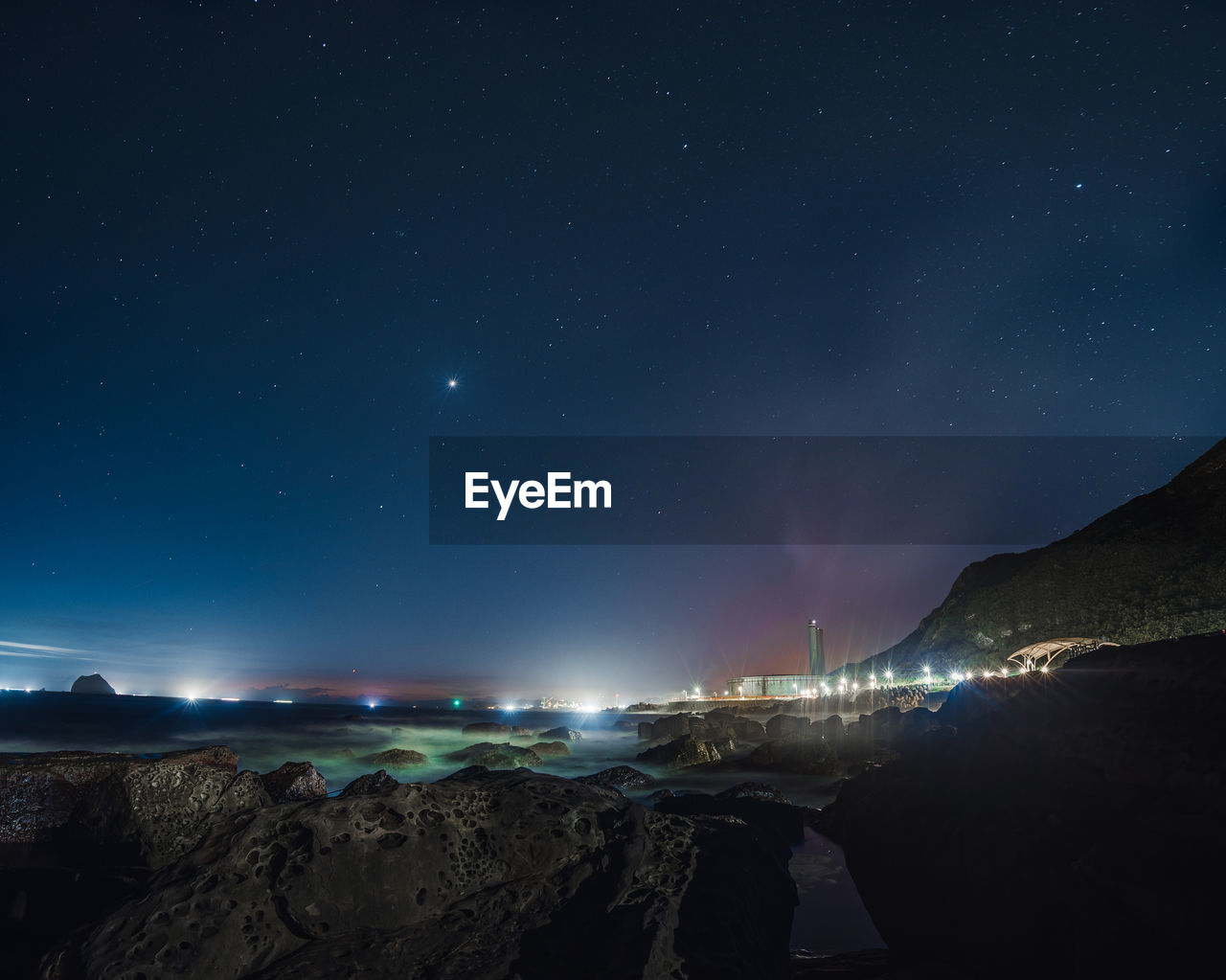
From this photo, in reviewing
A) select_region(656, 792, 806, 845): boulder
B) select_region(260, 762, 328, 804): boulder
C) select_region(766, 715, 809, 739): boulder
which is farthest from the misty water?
select_region(766, 715, 809, 739): boulder

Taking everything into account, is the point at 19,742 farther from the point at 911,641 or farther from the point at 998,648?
the point at 911,641

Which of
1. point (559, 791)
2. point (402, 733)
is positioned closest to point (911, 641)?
point (402, 733)

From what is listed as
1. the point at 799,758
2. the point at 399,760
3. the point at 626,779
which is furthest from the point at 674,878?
the point at 399,760

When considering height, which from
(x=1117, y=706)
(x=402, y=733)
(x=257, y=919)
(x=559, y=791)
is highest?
(x=1117, y=706)

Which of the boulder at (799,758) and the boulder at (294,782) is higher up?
the boulder at (294,782)

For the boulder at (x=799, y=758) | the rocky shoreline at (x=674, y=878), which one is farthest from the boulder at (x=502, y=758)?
the rocky shoreline at (x=674, y=878)

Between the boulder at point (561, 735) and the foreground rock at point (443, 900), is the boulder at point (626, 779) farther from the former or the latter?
the boulder at point (561, 735)

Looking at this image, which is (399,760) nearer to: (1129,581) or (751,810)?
(751,810)
